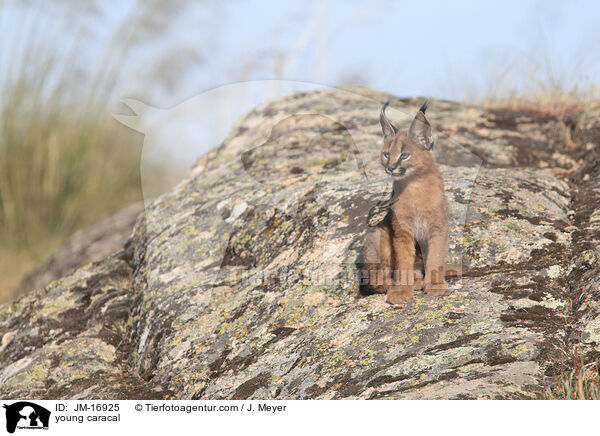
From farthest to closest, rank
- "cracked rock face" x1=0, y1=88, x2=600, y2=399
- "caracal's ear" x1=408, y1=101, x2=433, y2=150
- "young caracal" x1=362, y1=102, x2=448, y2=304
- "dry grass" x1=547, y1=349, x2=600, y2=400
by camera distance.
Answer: "young caracal" x1=362, y1=102, x2=448, y2=304 → "caracal's ear" x1=408, y1=101, x2=433, y2=150 → "cracked rock face" x1=0, y1=88, x2=600, y2=399 → "dry grass" x1=547, y1=349, x2=600, y2=400

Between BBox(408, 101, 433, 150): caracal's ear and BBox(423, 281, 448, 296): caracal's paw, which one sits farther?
BBox(423, 281, 448, 296): caracal's paw

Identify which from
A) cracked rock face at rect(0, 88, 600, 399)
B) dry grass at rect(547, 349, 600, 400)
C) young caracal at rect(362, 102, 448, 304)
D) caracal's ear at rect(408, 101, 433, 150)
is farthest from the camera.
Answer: young caracal at rect(362, 102, 448, 304)

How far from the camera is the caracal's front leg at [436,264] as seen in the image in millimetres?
2881

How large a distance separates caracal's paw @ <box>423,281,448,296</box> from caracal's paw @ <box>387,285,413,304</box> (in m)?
0.09

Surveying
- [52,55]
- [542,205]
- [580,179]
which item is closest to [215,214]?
[542,205]

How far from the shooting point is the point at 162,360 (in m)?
3.30

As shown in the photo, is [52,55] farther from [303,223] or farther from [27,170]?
[303,223]

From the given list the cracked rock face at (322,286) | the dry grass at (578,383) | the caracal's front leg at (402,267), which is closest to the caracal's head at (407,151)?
the caracal's front leg at (402,267)

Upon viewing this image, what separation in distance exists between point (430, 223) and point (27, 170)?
6285 millimetres

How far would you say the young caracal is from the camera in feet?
9.44
